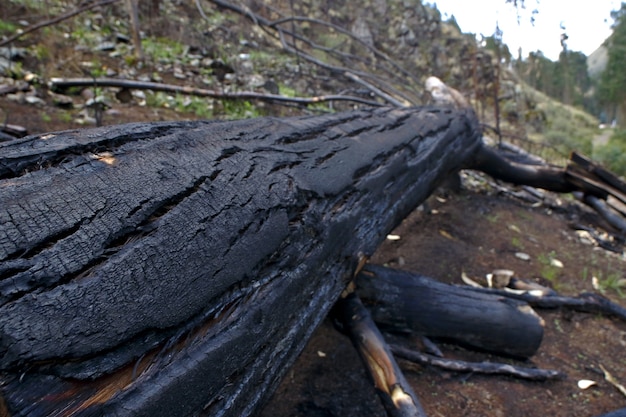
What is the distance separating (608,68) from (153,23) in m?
24.0

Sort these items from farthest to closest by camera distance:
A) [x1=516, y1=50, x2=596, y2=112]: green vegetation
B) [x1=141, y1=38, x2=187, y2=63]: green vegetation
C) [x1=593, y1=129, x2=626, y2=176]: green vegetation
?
1. [x1=516, y1=50, x2=596, y2=112]: green vegetation
2. [x1=593, y1=129, x2=626, y2=176]: green vegetation
3. [x1=141, y1=38, x2=187, y2=63]: green vegetation

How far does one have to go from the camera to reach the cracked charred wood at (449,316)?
194 cm

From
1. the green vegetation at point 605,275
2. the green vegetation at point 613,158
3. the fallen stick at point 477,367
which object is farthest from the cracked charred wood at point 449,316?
the green vegetation at point 613,158

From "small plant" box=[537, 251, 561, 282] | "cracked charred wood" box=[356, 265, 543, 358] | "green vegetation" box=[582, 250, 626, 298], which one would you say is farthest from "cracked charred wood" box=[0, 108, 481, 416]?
"green vegetation" box=[582, 250, 626, 298]

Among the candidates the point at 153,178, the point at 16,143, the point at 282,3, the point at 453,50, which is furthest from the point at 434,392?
the point at 453,50

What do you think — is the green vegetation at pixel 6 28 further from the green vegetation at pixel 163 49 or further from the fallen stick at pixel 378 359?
the fallen stick at pixel 378 359

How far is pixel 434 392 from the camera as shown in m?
1.80

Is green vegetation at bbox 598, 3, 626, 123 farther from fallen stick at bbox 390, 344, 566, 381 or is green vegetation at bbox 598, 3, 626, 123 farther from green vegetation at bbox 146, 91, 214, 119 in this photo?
fallen stick at bbox 390, 344, 566, 381

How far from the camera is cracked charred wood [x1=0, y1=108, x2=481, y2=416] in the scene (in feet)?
2.20

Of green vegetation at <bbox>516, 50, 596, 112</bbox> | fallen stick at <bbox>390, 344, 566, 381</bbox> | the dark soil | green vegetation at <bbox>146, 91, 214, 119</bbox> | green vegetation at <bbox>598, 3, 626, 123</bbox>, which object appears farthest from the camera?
green vegetation at <bbox>516, 50, 596, 112</bbox>

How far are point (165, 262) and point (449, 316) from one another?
148cm

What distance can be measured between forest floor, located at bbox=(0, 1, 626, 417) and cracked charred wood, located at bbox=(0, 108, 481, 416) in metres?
0.49

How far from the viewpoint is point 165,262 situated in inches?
33.9

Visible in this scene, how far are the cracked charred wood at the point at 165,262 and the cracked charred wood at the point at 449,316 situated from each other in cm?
41
